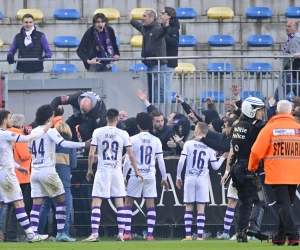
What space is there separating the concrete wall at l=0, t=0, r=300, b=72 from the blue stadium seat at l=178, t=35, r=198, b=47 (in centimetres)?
30

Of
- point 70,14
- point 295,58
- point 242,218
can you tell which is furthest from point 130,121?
point 70,14

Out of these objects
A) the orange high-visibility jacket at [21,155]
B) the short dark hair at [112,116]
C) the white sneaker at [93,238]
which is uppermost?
the short dark hair at [112,116]

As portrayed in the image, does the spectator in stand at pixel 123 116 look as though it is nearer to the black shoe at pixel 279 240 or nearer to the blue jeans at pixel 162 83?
the blue jeans at pixel 162 83

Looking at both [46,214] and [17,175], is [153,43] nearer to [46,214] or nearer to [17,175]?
[17,175]

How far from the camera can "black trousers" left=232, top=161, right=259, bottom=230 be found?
1561 centimetres

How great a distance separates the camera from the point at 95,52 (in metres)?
22.0

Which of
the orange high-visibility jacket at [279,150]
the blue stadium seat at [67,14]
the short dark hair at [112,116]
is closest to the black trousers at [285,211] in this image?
the orange high-visibility jacket at [279,150]

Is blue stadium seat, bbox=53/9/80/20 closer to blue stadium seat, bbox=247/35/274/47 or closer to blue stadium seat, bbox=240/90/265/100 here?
blue stadium seat, bbox=247/35/274/47

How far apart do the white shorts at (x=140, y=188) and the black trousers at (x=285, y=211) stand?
438 cm

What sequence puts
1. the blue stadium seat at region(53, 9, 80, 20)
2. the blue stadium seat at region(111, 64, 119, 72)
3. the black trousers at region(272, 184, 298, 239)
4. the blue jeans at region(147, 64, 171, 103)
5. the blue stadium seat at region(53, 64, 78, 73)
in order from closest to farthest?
the black trousers at region(272, 184, 298, 239) → the blue jeans at region(147, 64, 171, 103) → the blue stadium seat at region(111, 64, 119, 72) → the blue stadium seat at region(53, 64, 78, 73) → the blue stadium seat at region(53, 9, 80, 20)

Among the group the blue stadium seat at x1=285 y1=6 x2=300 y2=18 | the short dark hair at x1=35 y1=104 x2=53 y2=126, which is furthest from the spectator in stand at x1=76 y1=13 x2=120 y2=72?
the blue stadium seat at x1=285 y1=6 x2=300 y2=18

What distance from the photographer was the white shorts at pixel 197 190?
19.0 meters

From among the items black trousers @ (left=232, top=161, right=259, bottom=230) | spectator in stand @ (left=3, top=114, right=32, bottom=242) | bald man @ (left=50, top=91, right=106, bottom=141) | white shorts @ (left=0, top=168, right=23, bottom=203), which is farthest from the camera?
bald man @ (left=50, top=91, right=106, bottom=141)

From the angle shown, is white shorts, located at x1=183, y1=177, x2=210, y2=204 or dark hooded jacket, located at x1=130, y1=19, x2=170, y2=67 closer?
white shorts, located at x1=183, y1=177, x2=210, y2=204
